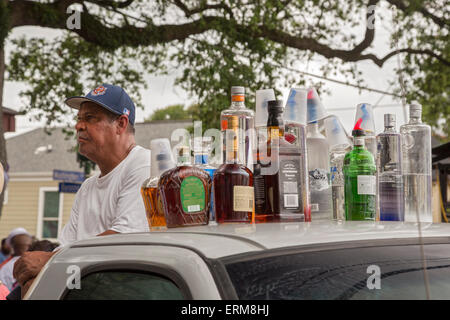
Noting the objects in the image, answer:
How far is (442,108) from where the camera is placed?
554 inches

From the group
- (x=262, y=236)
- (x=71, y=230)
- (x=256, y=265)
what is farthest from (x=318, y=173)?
(x=71, y=230)

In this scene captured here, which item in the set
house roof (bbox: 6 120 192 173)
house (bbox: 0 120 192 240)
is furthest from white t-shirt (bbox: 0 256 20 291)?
house roof (bbox: 6 120 192 173)

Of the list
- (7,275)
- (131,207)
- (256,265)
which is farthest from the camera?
(7,275)

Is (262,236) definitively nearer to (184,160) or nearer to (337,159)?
(184,160)

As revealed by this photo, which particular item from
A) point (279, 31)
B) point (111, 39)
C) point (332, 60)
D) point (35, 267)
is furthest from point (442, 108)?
point (35, 267)

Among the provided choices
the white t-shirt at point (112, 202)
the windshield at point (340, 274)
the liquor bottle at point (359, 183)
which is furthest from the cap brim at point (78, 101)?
the windshield at point (340, 274)

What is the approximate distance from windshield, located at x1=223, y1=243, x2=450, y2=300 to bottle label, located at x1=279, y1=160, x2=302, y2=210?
1.98 ft

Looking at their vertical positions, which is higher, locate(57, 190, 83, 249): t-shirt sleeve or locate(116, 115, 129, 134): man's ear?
locate(116, 115, 129, 134): man's ear

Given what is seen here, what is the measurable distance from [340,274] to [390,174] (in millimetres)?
1000

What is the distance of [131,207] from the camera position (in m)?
2.87

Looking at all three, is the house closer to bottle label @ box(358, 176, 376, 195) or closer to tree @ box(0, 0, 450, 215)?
tree @ box(0, 0, 450, 215)

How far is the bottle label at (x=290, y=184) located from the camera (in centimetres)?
222

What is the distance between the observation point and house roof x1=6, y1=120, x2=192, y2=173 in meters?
30.2

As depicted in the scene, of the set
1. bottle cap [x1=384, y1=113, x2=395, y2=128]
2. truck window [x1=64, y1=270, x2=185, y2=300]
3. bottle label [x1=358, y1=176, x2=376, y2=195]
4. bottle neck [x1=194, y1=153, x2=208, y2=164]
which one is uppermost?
bottle cap [x1=384, y1=113, x2=395, y2=128]
